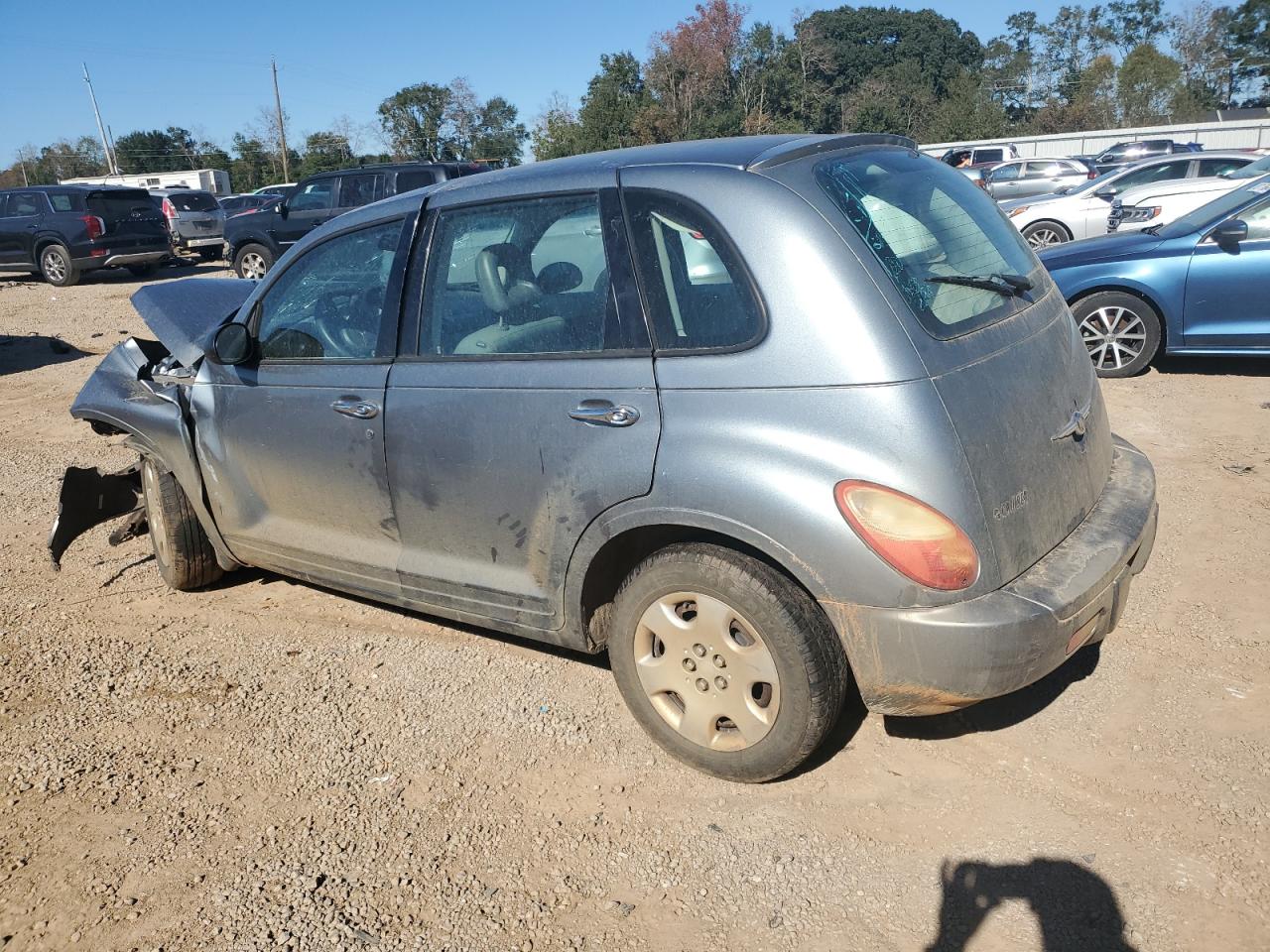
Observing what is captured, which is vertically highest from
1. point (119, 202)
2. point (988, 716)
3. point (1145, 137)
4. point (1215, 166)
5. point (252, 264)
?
point (119, 202)

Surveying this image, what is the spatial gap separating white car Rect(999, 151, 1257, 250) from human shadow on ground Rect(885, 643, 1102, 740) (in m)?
11.2

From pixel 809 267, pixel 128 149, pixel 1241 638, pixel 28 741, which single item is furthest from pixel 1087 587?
pixel 128 149

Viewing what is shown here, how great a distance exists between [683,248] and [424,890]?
76.2 inches

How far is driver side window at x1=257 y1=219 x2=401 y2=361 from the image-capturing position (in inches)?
133

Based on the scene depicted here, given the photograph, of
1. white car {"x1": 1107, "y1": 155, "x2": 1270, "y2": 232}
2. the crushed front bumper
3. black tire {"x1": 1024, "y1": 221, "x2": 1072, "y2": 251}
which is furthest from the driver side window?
black tire {"x1": 1024, "y1": 221, "x2": 1072, "y2": 251}

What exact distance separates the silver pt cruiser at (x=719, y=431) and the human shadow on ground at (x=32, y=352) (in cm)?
853

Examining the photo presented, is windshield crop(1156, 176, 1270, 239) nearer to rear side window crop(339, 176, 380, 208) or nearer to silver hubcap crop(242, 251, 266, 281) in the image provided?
rear side window crop(339, 176, 380, 208)

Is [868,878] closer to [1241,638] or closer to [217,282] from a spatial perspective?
[1241,638]

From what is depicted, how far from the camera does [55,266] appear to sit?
56.3 ft

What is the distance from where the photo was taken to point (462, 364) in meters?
3.11

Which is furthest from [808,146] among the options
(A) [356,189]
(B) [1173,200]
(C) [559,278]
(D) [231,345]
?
(A) [356,189]

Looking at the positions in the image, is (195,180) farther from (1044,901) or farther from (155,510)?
(1044,901)

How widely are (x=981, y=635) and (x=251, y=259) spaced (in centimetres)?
1612


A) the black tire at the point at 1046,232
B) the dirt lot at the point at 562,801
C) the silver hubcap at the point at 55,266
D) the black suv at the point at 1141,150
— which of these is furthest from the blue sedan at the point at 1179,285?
the black suv at the point at 1141,150
